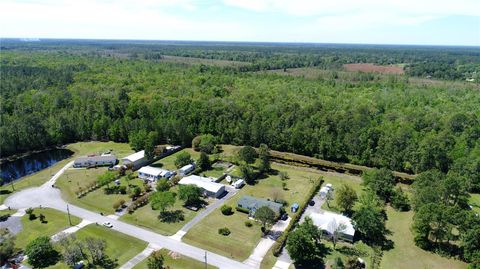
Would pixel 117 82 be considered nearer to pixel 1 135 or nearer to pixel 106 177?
pixel 1 135

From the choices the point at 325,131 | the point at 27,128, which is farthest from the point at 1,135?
the point at 325,131

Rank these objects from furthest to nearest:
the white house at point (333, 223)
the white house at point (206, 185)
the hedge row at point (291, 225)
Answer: the white house at point (206, 185) → the white house at point (333, 223) → the hedge row at point (291, 225)

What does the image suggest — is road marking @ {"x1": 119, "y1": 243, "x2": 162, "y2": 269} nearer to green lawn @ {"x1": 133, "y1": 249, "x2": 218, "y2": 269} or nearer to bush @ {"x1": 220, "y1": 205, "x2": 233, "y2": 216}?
green lawn @ {"x1": 133, "y1": 249, "x2": 218, "y2": 269}

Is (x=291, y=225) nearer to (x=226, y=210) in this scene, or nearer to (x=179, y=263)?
(x=226, y=210)

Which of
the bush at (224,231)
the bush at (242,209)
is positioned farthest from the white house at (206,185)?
the bush at (224,231)

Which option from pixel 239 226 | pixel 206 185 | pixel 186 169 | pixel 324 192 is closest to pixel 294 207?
pixel 324 192

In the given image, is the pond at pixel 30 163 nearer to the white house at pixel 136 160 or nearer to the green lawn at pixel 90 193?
the green lawn at pixel 90 193
